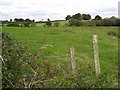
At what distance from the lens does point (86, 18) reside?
160 ft

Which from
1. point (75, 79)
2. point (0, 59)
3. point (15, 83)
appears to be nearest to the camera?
point (0, 59)

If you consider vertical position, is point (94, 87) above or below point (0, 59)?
below

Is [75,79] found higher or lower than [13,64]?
lower

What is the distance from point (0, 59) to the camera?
6844 mm

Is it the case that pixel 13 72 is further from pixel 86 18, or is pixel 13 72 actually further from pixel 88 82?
pixel 86 18

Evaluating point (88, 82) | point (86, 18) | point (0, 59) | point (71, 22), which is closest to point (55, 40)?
point (88, 82)

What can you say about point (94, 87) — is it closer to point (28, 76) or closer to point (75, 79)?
point (75, 79)

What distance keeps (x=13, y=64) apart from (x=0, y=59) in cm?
62

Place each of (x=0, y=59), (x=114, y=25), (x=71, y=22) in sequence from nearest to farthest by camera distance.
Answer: (x=0, y=59) → (x=114, y=25) → (x=71, y=22)

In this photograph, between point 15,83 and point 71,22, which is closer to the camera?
point 15,83

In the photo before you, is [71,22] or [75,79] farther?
[71,22]

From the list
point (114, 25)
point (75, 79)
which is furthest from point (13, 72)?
point (114, 25)

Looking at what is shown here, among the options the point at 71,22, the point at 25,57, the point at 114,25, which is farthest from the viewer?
the point at 71,22

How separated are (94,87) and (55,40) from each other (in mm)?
16496
